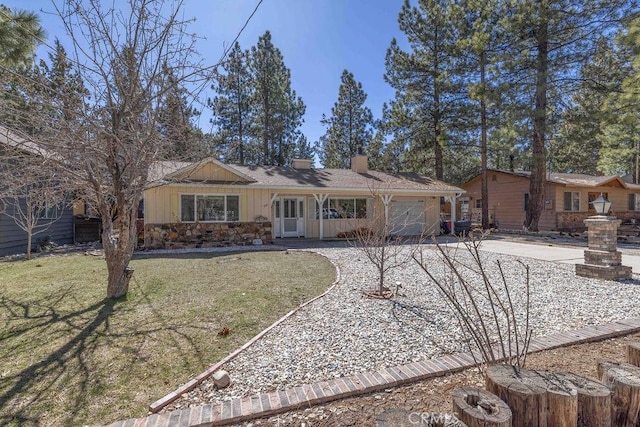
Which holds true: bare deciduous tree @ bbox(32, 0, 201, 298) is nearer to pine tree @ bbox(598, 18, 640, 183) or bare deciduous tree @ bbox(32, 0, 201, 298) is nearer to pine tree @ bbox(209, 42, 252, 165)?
pine tree @ bbox(598, 18, 640, 183)

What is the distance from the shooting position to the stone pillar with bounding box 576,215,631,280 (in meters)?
6.41

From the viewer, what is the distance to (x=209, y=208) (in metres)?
13.0

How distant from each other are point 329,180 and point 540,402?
1466cm

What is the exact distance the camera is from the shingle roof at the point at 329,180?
14.5 m

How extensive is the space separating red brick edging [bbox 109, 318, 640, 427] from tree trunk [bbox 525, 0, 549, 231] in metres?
15.4

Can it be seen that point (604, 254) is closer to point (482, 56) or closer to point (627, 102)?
point (627, 102)

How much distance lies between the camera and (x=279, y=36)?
6.46 metres

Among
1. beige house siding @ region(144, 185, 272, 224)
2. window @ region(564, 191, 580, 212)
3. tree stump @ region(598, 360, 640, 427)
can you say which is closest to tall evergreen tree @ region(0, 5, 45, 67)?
beige house siding @ region(144, 185, 272, 224)

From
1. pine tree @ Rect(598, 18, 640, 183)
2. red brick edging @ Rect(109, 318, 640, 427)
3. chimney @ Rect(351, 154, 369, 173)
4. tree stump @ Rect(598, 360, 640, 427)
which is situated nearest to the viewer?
tree stump @ Rect(598, 360, 640, 427)

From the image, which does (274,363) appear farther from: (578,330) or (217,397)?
(578,330)

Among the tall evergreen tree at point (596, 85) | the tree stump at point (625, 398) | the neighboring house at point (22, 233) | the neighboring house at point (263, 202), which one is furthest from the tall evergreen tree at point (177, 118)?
the tall evergreen tree at point (596, 85)

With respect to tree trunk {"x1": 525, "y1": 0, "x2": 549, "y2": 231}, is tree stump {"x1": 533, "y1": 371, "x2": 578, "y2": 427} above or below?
below

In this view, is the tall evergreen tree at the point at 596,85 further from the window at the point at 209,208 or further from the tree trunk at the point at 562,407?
the tree trunk at the point at 562,407

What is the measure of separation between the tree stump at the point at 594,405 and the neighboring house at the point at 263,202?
7.44 m
